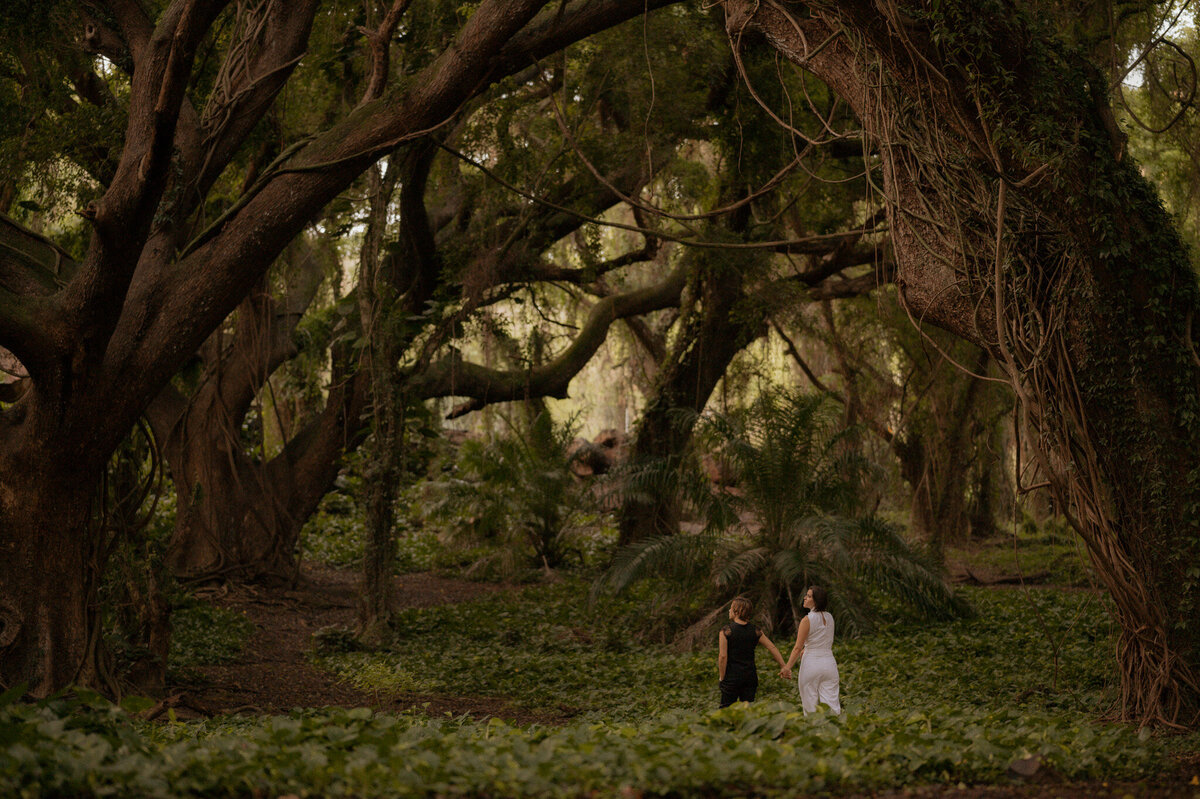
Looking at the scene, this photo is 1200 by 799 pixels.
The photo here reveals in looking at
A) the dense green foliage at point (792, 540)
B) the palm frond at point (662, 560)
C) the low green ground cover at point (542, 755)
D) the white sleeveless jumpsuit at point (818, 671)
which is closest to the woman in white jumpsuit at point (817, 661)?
the white sleeveless jumpsuit at point (818, 671)

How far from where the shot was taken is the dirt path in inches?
261

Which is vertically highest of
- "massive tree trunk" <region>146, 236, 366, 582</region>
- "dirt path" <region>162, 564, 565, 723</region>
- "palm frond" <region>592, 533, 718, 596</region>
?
"massive tree trunk" <region>146, 236, 366, 582</region>

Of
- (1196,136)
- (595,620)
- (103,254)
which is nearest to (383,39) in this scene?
(103,254)

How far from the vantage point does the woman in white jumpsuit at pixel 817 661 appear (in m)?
5.67

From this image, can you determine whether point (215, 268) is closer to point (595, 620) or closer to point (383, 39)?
point (383, 39)

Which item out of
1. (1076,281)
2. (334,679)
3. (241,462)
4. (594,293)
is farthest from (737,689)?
(594,293)

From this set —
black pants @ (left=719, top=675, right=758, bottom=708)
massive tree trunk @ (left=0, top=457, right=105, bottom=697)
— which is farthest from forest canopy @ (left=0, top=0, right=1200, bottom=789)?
black pants @ (left=719, top=675, right=758, bottom=708)

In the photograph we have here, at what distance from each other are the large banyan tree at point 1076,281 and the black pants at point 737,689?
75.7 inches

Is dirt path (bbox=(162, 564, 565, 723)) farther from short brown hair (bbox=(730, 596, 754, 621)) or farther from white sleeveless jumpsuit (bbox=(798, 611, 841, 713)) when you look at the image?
white sleeveless jumpsuit (bbox=(798, 611, 841, 713))

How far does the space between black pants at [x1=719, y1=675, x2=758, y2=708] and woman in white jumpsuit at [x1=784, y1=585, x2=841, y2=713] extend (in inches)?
10.1

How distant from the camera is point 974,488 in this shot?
1714 cm

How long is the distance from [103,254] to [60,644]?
7.45 ft

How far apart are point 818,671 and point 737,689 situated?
0.47m

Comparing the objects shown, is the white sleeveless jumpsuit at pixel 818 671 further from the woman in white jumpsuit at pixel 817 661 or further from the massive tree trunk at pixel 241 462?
the massive tree trunk at pixel 241 462
